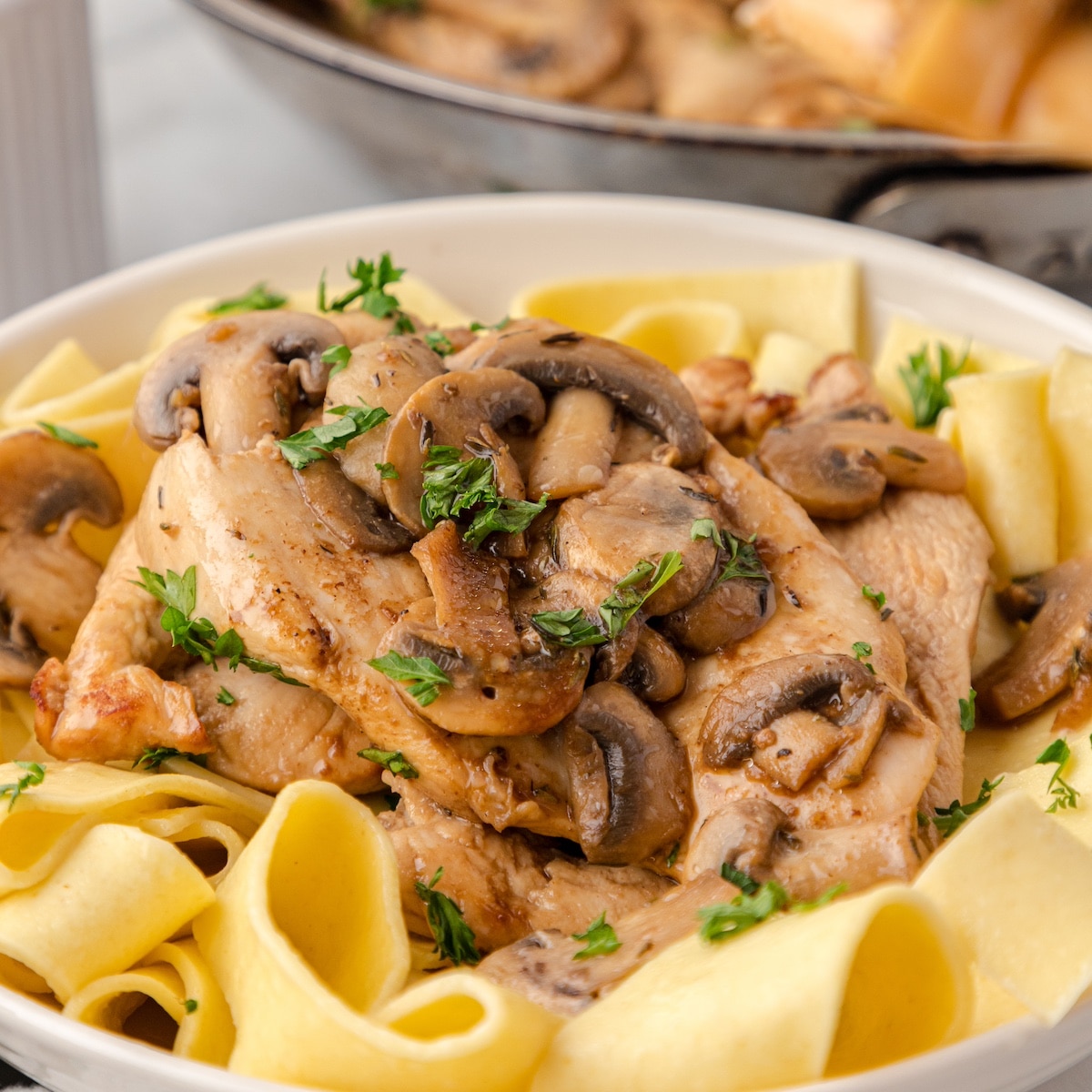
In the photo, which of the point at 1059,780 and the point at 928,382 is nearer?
the point at 1059,780

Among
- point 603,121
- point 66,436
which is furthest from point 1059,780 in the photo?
point 603,121

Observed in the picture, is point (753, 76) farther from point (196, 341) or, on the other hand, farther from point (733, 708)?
point (733, 708)

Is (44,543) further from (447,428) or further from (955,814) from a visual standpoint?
(955,814)

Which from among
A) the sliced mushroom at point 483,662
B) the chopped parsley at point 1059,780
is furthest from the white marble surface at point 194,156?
the chopped parsley at point 1059,780

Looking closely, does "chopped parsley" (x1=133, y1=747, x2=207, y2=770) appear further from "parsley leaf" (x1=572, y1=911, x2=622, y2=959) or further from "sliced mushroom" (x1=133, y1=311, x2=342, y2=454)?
"parsley leaf" (x1=572, y1=911, x2=622, y2=959)

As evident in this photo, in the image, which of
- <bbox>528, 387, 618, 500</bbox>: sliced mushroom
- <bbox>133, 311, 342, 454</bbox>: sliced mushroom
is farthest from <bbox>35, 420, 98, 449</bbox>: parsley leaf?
<bbox>528, 387, 618, 500</bbox>: sliced mushroom

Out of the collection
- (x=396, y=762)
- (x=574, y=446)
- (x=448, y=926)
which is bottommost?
(x=448, y=926)
